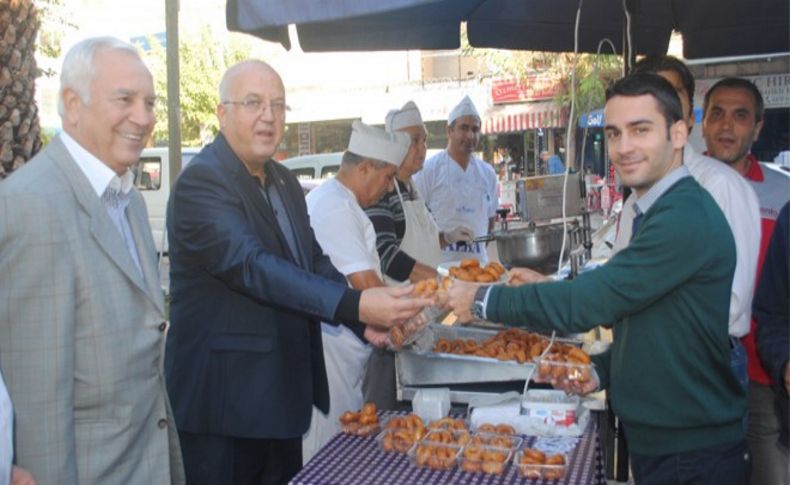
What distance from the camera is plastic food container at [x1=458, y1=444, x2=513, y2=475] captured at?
7.39 ft

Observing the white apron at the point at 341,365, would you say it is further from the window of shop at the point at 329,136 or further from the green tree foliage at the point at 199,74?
the window of shop at the point at 329,136

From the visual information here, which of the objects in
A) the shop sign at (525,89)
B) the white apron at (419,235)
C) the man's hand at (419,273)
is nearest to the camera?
the man's hand at (419,273)

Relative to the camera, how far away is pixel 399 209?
4.64 metres

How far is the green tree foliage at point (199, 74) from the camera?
2583 centimetres

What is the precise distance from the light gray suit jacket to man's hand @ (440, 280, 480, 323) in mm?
938

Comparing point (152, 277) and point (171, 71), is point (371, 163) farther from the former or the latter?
point (171, 71)

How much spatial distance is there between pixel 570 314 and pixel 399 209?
2.44m

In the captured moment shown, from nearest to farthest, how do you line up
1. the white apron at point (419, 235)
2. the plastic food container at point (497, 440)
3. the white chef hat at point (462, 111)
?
the plastic food container at point (497, 440) → the white apron at point (419, 235) → the white chef hat at point (462, 111)

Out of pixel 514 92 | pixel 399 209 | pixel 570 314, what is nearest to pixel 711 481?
pixel 570 314

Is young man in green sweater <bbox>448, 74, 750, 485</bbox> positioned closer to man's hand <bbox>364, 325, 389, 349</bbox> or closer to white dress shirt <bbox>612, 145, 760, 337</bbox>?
white dress shirt <bbox>612, 145, 760, 337</bbox>

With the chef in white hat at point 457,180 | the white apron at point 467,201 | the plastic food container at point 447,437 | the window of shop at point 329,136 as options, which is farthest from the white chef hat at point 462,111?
the window of shop at point 329,136

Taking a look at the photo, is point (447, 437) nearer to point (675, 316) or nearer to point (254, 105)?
point (675, 316)

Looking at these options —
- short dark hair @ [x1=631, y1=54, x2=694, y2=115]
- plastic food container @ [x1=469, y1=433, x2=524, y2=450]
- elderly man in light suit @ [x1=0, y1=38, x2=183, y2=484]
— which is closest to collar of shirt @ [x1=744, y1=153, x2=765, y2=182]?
→ short dark hair @ [x1=631, y1=54, x2=694, y2=115]

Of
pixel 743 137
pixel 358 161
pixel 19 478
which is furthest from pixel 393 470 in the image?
pixel 743 137
